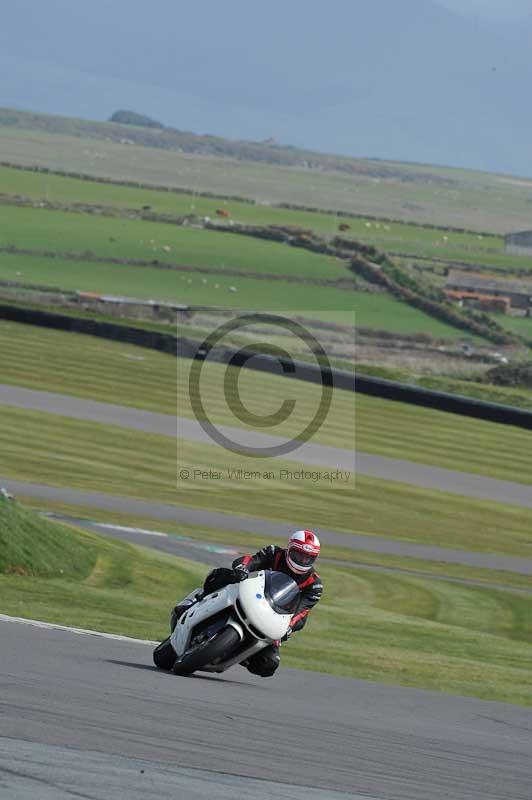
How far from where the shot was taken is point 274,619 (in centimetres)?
1086

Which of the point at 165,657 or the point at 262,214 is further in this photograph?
the point at 262,214

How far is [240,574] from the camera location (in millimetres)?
10906

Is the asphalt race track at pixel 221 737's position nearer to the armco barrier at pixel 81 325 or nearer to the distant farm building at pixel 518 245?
the armco barrier at pixel 81 325

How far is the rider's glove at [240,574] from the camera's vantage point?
10.9 metres

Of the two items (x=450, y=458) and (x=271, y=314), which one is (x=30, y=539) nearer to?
(x=450, y=458)

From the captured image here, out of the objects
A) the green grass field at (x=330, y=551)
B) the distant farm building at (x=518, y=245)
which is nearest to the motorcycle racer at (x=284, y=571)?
the green grass field at (x=330, y=551)

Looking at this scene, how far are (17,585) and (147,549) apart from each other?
6.45 m

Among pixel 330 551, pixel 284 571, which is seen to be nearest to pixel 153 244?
pixel 330 551

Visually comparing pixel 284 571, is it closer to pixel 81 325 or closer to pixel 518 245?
pixel 81 325

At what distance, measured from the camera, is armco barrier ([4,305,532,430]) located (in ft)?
158

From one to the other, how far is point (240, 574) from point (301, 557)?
20.6 inches

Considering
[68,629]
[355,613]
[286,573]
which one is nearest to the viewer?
[286,573]

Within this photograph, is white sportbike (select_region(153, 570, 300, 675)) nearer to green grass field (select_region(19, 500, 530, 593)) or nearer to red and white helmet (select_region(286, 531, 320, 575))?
red and white helmet (select_region(286, 531, 320, 575))

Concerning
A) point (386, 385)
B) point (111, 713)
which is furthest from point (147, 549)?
point (386, 385)
